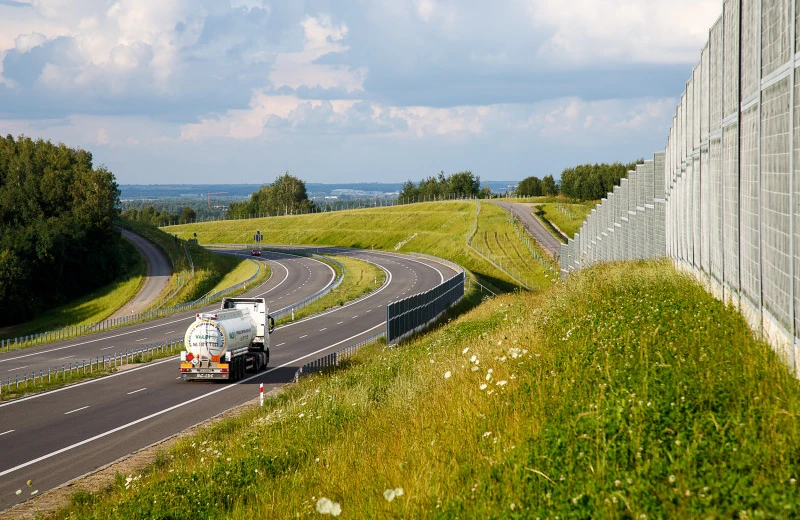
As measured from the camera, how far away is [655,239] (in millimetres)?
24594

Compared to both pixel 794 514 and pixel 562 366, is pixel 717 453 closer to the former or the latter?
pixel 794 514

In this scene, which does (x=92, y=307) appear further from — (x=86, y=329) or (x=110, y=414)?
(x=110, y=414)

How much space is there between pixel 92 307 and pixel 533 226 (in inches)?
2955

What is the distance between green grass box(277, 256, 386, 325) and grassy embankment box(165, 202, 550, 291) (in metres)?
14.1

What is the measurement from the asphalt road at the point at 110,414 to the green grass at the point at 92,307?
38342 mm

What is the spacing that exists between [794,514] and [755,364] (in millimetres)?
3210

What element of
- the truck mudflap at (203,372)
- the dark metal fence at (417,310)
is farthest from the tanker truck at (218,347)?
the dark metal fence at (417,310)

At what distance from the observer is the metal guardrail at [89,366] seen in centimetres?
3447

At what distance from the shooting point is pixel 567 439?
7.67m

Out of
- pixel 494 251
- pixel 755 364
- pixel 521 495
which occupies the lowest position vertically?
pixel 494 251

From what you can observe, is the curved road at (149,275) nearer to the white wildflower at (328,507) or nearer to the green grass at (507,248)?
the green grass at (507,248)

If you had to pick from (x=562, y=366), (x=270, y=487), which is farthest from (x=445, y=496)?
(x=270, y=487)

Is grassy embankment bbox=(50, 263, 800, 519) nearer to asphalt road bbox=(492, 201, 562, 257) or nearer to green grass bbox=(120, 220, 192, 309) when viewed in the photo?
green grass bbox=(120, 220, 192, 309)

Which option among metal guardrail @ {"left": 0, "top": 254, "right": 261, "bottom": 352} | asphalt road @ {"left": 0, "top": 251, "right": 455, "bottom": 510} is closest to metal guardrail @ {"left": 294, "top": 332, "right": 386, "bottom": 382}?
asphalt road @ {"left": 0, "top": 251, "right": 455, "bottom": 510}
